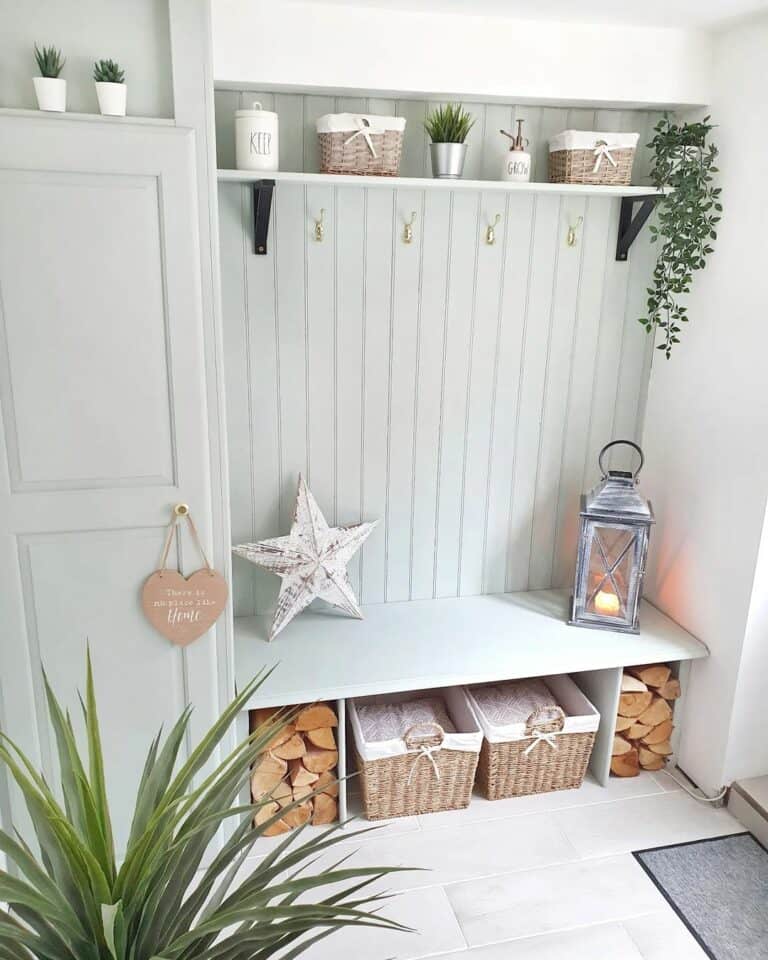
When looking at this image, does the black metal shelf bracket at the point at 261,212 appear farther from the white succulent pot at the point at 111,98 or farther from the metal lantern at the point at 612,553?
the metal lantern at the point at 612,553

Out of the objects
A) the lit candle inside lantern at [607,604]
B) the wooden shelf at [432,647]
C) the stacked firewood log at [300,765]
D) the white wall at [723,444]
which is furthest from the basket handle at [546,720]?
the stacked firewood log at [300,765]

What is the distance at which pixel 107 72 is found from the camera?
167 centimetres

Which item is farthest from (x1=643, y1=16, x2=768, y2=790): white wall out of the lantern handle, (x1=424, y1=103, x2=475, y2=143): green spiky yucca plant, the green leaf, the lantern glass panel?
the green leaf

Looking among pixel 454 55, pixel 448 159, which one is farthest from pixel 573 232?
pixel 454 55

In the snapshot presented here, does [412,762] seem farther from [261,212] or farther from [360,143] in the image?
[360,143]

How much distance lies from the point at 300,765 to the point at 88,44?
6.21 feet

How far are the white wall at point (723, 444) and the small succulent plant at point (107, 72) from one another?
5.43 ft

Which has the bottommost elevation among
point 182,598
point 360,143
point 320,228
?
point 182,598

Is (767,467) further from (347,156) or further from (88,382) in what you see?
(88,382)

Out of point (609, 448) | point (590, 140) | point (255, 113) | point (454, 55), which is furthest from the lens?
point (609, 448)

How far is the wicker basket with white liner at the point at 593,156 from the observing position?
2.32 meters

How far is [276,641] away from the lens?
98.1 inches

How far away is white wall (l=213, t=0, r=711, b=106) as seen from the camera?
2.09 m

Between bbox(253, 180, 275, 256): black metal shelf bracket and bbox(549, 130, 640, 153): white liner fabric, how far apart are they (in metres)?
0.85
